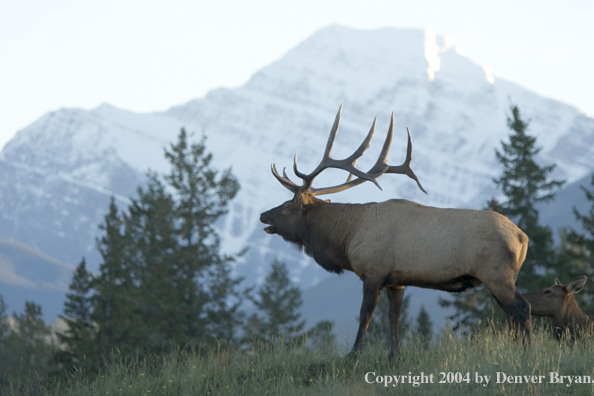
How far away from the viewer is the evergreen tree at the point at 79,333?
33125 mm

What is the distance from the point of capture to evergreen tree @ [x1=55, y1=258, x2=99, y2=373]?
33125 mm

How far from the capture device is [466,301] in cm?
2872

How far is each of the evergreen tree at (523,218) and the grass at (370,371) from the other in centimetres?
1814

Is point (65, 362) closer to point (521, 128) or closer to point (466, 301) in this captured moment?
point (466, 301)

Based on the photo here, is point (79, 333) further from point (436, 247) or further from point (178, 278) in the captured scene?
point (436, 247)

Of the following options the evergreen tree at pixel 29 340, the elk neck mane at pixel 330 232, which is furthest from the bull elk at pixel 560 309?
the evergreen tree at pixel 29 340

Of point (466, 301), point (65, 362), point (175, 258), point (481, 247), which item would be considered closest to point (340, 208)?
point (481, 247)

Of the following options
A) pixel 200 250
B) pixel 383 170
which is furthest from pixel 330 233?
pixel 200 250

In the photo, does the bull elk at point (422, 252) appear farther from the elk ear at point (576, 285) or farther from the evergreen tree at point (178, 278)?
the evergreen tree at point (178, 278)

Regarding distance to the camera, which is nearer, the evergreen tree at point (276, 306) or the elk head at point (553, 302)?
the elk head at point (553, 302)

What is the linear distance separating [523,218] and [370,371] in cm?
2347

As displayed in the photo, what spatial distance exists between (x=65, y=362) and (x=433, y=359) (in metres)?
28.3

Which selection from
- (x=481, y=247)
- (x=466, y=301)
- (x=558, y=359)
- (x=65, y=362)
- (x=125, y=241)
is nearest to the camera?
(x=558, y=359)

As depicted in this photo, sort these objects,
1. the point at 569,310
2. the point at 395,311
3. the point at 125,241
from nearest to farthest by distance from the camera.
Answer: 1. the point at 395,311
2. the point at 569,310
3. the point at 125,241
